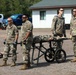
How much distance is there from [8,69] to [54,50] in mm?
2156

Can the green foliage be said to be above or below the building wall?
above

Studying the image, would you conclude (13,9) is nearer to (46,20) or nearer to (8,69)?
(46,20)

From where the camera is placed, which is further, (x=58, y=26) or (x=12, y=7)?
(x=12, y=7)

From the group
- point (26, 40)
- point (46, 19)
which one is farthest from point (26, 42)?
point (46, 19)

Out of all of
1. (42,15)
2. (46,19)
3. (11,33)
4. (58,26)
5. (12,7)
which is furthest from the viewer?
(12,7)

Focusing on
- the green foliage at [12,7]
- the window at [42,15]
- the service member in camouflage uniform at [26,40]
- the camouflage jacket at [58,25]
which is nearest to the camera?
the service member in camouflage uniform at [26,40]

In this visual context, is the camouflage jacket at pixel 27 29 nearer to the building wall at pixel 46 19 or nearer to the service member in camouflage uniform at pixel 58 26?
the service member in camouflage uniform at pixel 58 26

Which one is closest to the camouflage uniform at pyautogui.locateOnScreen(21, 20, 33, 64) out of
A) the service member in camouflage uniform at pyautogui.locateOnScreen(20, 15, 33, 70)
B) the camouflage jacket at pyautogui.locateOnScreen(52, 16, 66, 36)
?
the service member in camouflage uniform at pyautogui.locateOnScreen(20, 15, 33, 70)

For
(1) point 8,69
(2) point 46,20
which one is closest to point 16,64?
(1) point 8,69

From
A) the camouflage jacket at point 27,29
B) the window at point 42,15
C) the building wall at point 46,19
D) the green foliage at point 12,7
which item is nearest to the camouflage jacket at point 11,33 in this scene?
the camouflage jacket at point 27,29

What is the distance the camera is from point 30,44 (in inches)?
438

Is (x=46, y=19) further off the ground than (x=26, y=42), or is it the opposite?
(x=26, y=42)

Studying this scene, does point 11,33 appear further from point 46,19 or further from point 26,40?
point 46,19

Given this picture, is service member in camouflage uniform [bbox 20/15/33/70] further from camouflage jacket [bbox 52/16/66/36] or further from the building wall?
the building wall
